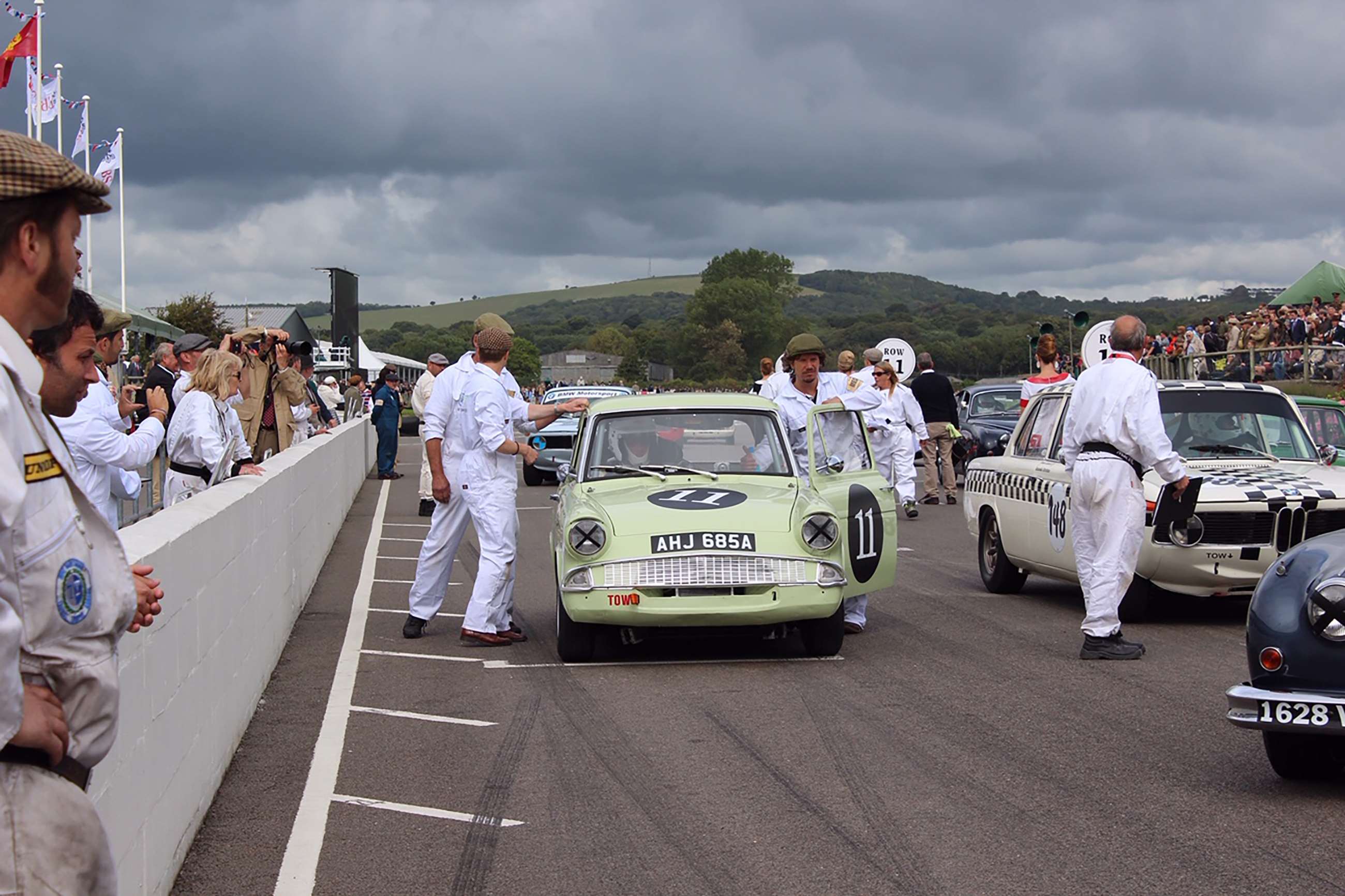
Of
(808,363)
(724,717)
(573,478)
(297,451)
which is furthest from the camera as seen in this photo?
(297,451)

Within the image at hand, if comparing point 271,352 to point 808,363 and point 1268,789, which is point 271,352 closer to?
point 808,363

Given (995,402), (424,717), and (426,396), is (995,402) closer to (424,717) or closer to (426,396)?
(426,396)

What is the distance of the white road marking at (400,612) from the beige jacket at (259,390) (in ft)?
6.69

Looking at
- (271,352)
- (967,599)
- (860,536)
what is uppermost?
(271,352)

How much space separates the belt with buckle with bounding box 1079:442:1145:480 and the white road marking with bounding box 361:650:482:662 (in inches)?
154

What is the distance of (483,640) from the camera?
9.91 meters

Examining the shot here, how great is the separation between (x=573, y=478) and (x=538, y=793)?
13.4 feet

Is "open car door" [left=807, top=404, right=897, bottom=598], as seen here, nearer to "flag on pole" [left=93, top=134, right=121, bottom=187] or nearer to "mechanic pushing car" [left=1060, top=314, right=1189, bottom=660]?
"mechanic pushing car" [left=1060, top=314, right=1189, bottom=660]

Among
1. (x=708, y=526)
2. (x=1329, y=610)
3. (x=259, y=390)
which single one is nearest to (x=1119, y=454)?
(x=708, y=526)

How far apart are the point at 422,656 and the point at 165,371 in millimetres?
3586

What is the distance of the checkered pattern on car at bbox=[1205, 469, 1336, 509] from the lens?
392 inches

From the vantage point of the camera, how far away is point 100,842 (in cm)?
257

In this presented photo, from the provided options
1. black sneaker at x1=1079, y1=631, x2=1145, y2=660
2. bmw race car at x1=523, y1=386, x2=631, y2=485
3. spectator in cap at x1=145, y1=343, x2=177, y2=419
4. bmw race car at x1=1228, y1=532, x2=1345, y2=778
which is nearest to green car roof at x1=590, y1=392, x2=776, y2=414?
black sneaker at x1=1079, y1=631, x2=1145, y2=660

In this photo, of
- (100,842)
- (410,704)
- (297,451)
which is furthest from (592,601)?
(100,842)
